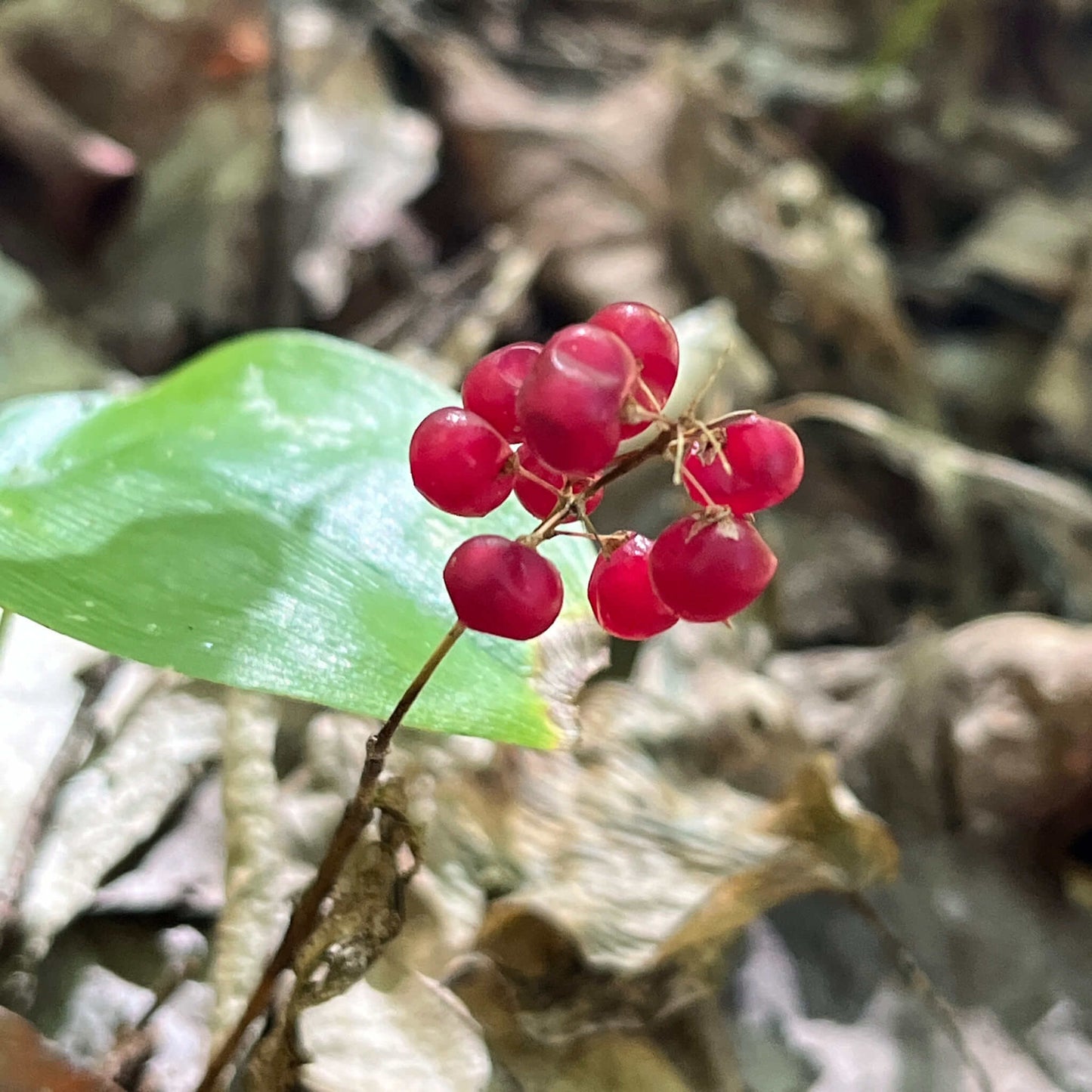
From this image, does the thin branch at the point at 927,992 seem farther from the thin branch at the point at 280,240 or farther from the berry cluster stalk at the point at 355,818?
the thin branch at the point at 280,240

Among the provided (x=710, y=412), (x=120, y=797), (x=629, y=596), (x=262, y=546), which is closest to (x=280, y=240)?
(x=710, y=412)

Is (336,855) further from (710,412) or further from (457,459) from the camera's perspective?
(710,412)

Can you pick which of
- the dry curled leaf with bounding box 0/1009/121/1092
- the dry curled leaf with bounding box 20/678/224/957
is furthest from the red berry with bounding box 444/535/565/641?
the dry curled leaf with bounding box 20/678/224/957

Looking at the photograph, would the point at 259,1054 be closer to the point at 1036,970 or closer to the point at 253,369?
the point at 253,369

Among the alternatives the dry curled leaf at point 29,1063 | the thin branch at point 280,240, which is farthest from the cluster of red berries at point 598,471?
the thin branch at point 280,240

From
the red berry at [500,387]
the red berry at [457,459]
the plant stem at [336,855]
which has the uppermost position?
the red berry at [500,387]

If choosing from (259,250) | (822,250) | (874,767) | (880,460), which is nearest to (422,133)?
(259,250)

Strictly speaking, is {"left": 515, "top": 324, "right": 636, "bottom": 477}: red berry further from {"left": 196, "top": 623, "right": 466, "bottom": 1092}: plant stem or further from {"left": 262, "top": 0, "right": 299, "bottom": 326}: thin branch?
{"left": 262, "top": 0, "right": 299, "bottom": 326}: thin branch
